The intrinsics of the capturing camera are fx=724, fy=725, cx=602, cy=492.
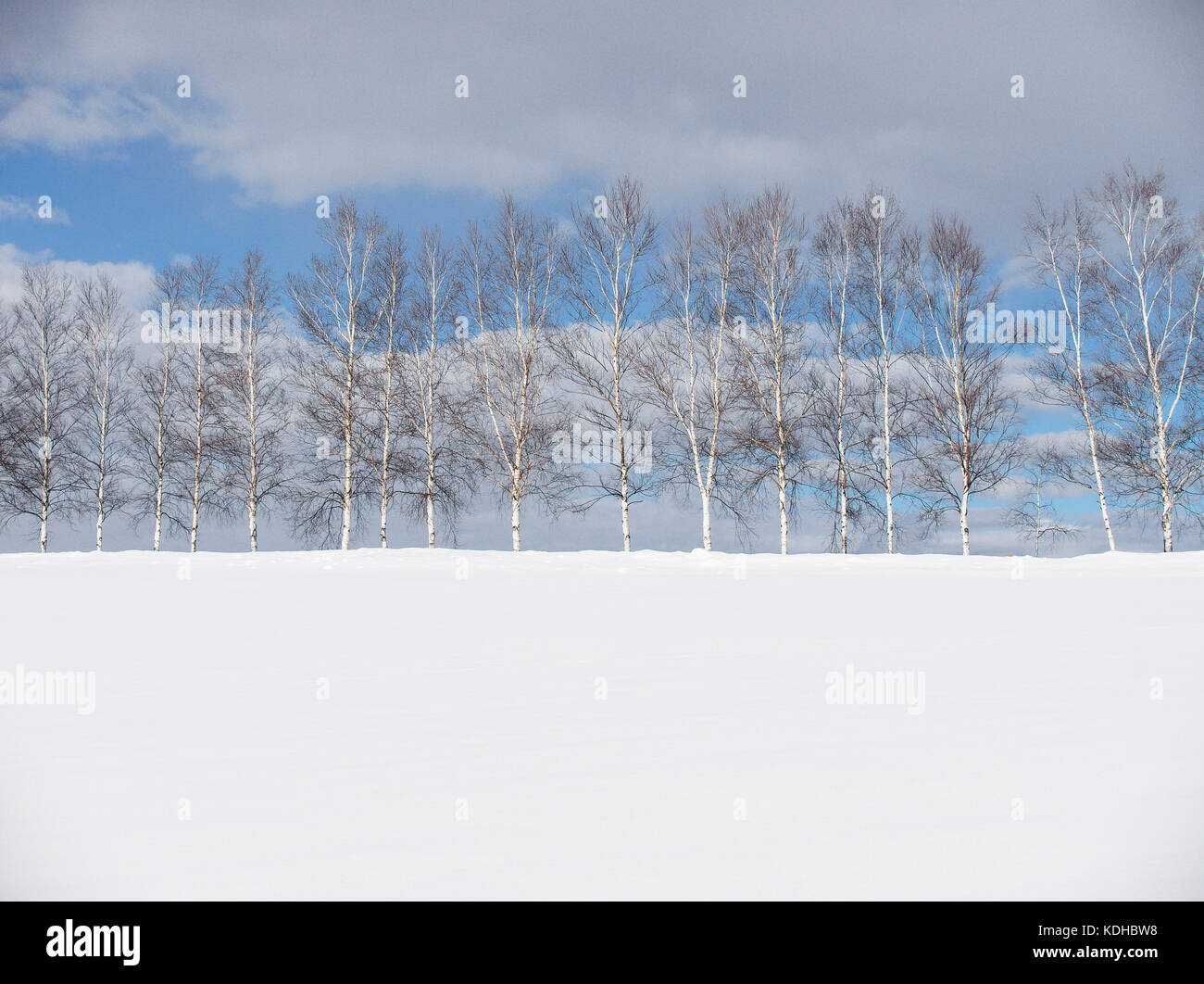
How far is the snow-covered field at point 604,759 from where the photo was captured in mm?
2660

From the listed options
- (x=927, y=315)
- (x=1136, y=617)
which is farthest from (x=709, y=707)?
(x=927, y=315)

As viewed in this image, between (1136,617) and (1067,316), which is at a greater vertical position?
(1067,316)

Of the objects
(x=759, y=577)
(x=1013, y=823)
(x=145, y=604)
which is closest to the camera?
(x=1013, y=823)

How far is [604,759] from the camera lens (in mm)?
3695

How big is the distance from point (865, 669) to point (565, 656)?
97.6 inches

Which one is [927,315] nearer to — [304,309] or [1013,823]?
[304,309]

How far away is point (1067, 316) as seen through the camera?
19906mm

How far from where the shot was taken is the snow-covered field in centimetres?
266
